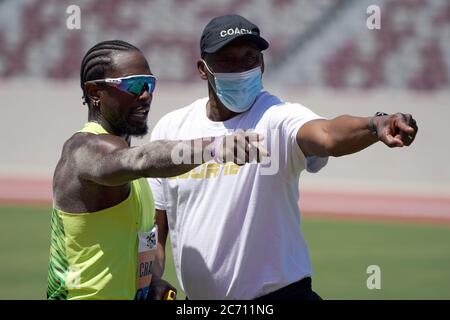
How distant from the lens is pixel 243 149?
351 centimetres

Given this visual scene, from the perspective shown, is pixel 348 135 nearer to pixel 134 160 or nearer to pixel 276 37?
pixel 134 160

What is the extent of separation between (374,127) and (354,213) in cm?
1366

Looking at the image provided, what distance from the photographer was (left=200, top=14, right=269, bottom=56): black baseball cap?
4.64 metres

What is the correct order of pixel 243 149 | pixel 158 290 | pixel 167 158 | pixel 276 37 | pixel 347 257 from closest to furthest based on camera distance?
pixel 243 149
pixel 167 158
pixel 158 290
pixel 347 257
pixel 276 37

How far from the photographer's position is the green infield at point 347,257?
392 inches

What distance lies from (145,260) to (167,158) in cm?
81

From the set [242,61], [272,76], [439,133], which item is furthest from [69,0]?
[242,61]

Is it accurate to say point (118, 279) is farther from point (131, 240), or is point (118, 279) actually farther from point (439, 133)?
point (439, 133)

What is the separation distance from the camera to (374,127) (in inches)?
148

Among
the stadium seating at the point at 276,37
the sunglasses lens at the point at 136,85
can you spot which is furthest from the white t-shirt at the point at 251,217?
the stadium seating at the point at 276,37

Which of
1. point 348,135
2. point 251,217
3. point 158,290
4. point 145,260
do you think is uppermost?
point 348,135

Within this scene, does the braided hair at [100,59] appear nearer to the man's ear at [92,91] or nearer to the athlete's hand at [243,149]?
the man's ear at [92,91]

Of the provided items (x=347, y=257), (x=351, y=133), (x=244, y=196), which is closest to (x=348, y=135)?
(x=351, y=133)

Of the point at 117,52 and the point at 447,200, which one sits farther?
the point at 447,200
